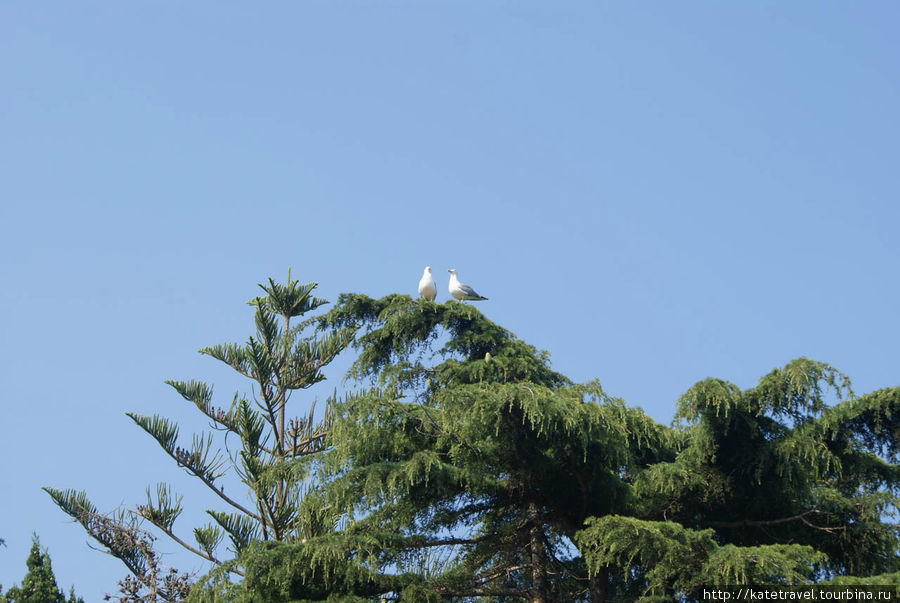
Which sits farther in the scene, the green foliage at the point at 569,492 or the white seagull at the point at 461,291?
the white seagull at the point at 461,291

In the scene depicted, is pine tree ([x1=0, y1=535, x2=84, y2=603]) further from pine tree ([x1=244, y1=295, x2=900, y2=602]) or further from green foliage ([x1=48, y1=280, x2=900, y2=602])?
pine tree ([x1=244, y1=295, x2=900, y2=602])

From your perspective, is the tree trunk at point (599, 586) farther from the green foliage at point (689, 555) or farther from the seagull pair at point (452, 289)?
the seagull pair at point (452, 289)

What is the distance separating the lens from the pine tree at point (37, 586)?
1210 centimetres

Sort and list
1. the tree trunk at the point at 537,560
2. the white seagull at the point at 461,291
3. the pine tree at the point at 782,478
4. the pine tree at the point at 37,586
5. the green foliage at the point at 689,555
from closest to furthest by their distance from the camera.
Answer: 1. the green foliage at the point at 689,555
2. the pine tree at the point at 782,478
3. the tree trunk at the point at 537,560
4. the pine tree at the point at 37,586
5. the white seagull at the point at 461,291

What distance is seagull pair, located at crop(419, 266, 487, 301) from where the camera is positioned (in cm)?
1408

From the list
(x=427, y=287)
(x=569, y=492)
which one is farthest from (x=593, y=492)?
(x=427, y=287)

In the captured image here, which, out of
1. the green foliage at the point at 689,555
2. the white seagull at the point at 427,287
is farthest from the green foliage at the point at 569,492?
the white seagull at the point at 427,287

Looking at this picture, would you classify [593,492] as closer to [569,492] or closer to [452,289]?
[569,492]

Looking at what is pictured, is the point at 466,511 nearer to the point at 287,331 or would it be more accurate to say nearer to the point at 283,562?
the point at 283,562

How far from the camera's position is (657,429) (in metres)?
10.1

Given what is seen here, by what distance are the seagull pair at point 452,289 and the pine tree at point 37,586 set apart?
580 centimetres

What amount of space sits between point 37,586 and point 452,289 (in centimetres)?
652

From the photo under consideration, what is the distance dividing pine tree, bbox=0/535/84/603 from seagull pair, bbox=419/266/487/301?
580 centimetres

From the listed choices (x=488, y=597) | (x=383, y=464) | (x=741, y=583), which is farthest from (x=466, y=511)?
(x=741, y=583)
